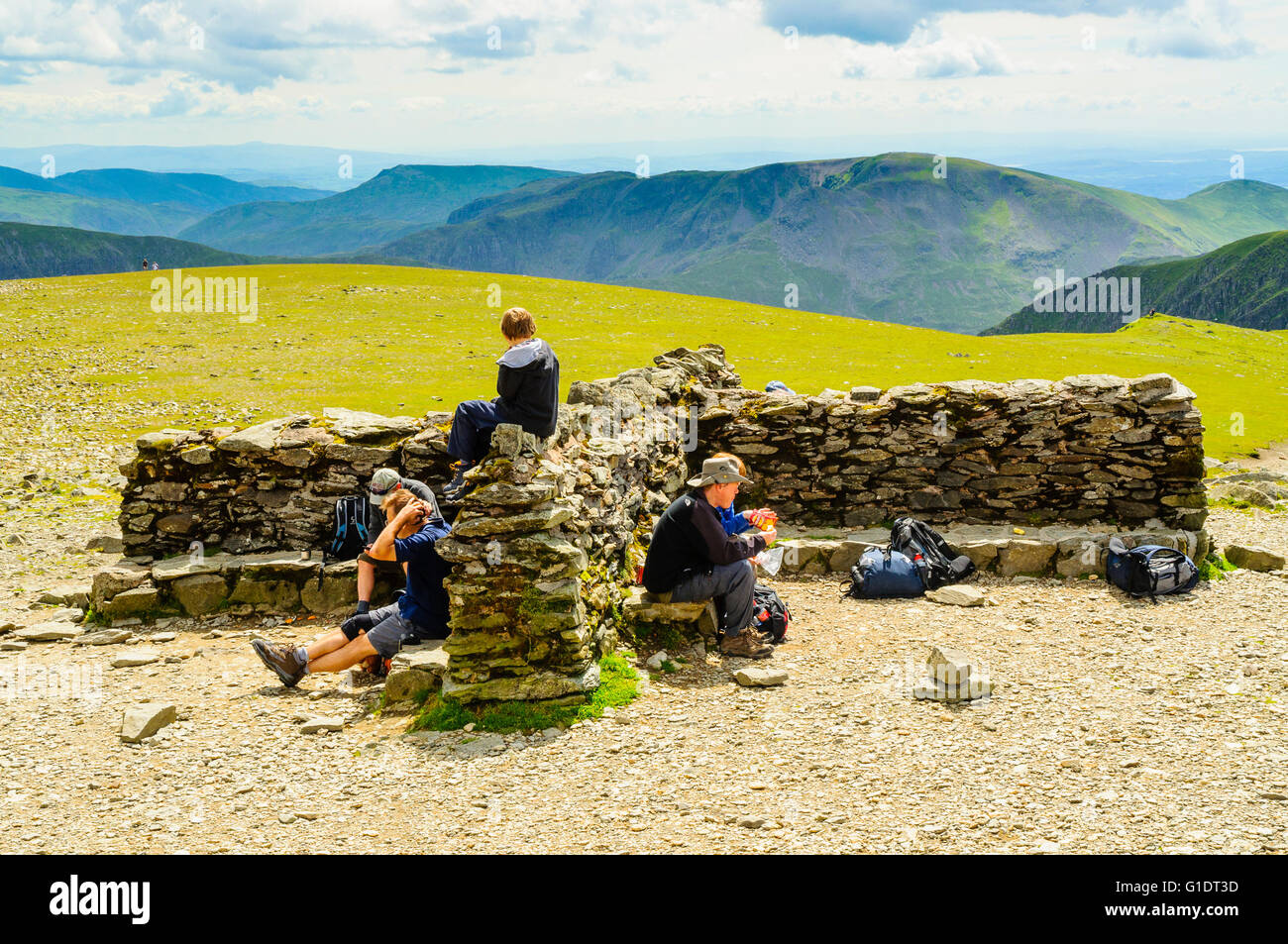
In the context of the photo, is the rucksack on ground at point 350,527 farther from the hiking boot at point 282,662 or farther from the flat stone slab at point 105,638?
the hiking boot at point 282,662

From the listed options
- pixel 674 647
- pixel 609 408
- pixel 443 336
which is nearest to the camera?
pixel 674 647

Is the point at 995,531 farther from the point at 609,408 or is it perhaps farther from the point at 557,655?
the point at 557,655

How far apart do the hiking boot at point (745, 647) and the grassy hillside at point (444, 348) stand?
Result: 21.6 m

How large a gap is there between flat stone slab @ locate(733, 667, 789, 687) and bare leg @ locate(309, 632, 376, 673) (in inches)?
180

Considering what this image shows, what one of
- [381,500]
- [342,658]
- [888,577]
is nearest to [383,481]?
[381,500]

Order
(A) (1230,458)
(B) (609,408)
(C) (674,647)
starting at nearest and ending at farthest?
1. (C) (674,647)
2. (B) (609,408)
3. (A) (1230,458)

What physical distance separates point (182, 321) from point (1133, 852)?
51.1 m

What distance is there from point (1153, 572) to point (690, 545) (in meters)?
7.37

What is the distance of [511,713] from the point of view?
9680mm

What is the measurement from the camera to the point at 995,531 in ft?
50.0

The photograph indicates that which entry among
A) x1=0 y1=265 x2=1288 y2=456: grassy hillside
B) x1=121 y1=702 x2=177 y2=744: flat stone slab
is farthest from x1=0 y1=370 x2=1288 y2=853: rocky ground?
x1=0 y1=265 x2=1288 y2=456: grassy hillside

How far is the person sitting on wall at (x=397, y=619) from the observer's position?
1076cm

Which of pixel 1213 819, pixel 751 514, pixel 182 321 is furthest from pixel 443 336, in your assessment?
pixel 1213 819

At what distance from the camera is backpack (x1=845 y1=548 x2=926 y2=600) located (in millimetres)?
13602
